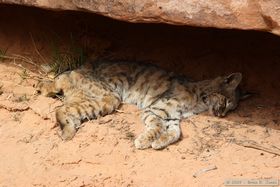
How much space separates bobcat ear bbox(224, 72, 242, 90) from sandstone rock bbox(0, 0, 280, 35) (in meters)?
1.39

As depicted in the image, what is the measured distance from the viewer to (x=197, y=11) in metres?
5.45

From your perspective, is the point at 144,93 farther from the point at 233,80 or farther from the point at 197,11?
the point at 197,11

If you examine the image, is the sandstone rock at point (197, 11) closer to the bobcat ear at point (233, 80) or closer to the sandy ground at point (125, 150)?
the sandy ground at point (125, 150)

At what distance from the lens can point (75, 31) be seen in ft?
25.5

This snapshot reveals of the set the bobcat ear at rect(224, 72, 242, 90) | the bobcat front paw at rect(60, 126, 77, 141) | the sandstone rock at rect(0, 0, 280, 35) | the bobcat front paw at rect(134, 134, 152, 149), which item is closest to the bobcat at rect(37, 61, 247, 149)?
the bobcat ear at rect(224, 72, 242, 90)

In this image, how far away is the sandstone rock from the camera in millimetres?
5219

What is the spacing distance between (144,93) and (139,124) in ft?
2.18

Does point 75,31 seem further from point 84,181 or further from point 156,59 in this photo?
point 84,181

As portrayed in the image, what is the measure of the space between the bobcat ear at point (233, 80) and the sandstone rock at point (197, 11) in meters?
1.39

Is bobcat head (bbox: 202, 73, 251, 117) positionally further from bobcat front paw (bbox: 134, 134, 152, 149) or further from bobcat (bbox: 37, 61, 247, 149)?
bobcat front paw (bbox: 134, 134, 152, 149)

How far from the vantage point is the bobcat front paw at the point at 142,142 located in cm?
595

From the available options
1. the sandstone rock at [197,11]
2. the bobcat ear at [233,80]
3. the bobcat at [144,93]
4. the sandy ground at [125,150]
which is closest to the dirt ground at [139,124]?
the sandy ground at [125,150]

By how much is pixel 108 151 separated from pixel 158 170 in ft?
1.96

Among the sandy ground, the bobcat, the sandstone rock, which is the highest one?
the sandstone rock
